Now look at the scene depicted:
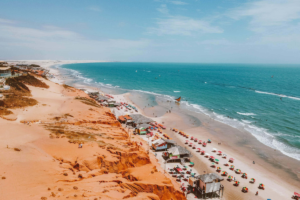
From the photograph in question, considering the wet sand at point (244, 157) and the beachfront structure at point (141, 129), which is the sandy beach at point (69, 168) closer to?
the wet sand at point (244, 157)

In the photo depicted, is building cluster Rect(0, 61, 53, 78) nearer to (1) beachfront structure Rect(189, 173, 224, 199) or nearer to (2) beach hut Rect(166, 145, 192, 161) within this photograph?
(2) beach hut Rect(166, 145, 192, 161)

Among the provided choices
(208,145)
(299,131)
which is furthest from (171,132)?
(299,131)

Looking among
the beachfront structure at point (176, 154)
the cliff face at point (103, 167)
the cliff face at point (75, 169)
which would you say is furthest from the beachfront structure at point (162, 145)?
the cliff face at point (75, 169)

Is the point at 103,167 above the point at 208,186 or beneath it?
above

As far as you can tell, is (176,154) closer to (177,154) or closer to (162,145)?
(177,154)

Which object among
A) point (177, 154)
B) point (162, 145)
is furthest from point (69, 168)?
point (162, 145)
